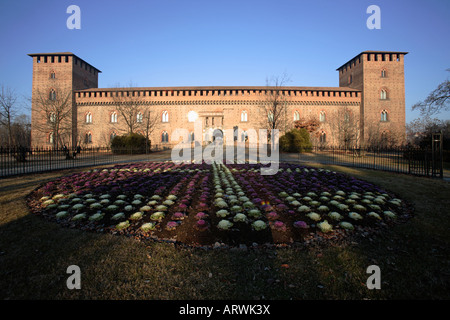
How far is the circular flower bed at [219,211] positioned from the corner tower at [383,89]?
38657 mm

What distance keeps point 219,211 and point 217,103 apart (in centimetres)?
3588

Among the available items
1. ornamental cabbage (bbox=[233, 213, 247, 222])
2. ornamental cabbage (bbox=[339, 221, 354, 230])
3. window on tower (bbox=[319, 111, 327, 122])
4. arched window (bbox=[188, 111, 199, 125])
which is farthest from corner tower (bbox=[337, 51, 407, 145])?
ornamental cabbage (bbox=[233, 213, 247, 222])

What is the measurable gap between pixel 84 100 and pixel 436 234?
4851 centimetres

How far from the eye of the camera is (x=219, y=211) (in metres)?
5.01

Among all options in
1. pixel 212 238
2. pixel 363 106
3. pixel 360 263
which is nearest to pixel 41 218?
pixel 212 238

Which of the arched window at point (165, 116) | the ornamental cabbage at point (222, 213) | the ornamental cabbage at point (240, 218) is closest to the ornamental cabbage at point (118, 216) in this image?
the ornamental cabbage at point (222, 213)

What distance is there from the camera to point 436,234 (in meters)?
4.01

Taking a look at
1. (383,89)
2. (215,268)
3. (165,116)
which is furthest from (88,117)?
(383,89)

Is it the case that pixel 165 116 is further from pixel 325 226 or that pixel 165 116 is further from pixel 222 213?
pixel 325 226

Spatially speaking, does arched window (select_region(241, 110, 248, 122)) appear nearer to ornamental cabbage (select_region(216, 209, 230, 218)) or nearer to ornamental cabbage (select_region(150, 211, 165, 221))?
ornamental cabbage (select_region(216, 209, 230, 218))

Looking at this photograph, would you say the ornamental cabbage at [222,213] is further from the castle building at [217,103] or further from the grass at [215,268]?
the castle building at [217,103]

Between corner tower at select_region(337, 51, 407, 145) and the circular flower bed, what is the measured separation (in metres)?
38.7

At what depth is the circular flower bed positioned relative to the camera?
4.12 meters
